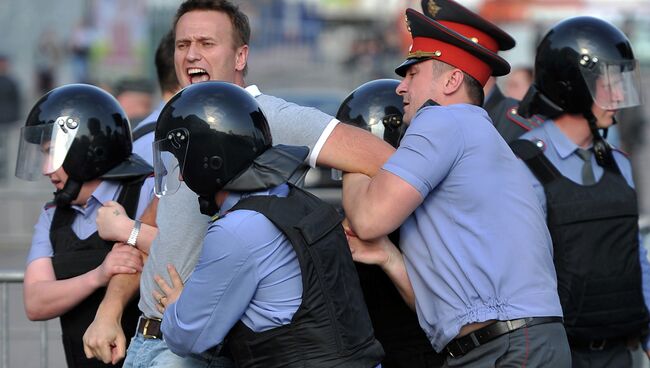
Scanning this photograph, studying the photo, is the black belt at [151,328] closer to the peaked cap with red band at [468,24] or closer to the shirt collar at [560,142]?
the peaked cap with red band at [468,24]

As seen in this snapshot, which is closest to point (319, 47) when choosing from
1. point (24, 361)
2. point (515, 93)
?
point (515, 93)

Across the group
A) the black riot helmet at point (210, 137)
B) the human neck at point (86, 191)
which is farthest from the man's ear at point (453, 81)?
the human neck at point (86, 191)

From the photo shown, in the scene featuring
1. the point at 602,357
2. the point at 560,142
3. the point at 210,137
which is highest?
the point at 210,137

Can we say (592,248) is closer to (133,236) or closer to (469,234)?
(469,234)

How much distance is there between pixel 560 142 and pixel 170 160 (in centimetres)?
180

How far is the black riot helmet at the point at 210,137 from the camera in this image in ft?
12.1

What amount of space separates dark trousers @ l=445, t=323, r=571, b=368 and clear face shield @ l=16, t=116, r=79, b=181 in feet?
6.20

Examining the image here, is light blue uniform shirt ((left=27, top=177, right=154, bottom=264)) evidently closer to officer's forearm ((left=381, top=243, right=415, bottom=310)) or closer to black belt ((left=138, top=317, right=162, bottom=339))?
black belt ((left=138, top=317, right=162, bottom=339))

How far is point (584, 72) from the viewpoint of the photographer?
4875mm

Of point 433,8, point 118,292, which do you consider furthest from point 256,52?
point 433,8

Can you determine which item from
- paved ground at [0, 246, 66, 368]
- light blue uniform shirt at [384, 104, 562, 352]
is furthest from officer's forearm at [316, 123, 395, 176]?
paved ground at [0, 246, 66, 368]

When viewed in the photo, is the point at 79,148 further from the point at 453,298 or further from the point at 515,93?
the point at 515,93

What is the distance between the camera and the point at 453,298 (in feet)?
12.9

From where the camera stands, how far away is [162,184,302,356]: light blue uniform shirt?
11.7 feet
